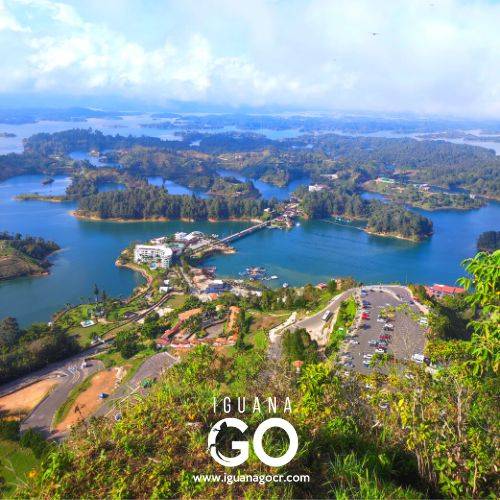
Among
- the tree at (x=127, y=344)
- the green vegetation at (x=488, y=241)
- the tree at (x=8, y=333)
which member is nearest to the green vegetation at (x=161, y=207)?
the green vegetation at (x=488, y=241)

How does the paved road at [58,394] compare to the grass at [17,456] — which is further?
the paved road at [58,394]

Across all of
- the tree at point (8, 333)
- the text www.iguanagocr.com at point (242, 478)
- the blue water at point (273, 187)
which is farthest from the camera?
the blue water at point (273, 187)

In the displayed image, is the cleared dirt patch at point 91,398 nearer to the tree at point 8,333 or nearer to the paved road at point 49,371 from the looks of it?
the paved road at point 49,371

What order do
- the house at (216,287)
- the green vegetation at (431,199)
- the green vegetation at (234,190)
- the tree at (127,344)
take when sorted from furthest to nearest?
the green vegetation at (234,190) < the green vegetation at (431,199) < the house at (216,287) < the tree at (127,344)

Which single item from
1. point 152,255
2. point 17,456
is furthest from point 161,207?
point 17,456

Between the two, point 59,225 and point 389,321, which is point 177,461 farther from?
point 59,225

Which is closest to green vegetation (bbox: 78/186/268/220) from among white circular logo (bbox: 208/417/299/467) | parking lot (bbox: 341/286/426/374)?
parking lot (bbox: 341/286/426/374)

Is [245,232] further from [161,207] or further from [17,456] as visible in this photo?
[17,456]

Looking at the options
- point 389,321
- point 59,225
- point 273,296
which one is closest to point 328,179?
point 59,225
